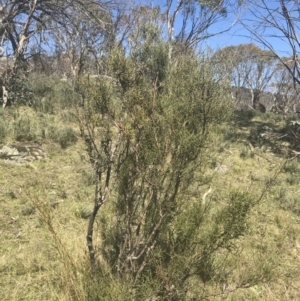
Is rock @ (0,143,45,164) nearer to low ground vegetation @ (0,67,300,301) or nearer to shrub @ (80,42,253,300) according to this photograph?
low ground vegetation @ (0,67,300,301)

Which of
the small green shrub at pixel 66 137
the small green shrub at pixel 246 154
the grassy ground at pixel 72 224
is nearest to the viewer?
the grassy ground at pixel 72 224

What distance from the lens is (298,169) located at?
8133mm

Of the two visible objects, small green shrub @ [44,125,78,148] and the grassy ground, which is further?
small green shrub @ [44,125,78,148]

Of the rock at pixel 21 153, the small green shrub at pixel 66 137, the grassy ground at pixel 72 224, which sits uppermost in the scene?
the small green shrub at pixel 66 137

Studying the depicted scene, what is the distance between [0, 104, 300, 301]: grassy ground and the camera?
9.69 ft

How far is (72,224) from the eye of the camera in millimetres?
4586

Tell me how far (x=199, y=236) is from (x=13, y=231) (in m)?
2.69

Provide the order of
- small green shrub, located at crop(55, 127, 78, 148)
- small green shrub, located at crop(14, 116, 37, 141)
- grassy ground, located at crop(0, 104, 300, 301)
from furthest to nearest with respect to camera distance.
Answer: small green shrub, located at crop(55, 127, 78, 148), small green shrub, located at crop(14, 116, 37, 141), grassy ground, located at crop(0, 104, 300, 301)

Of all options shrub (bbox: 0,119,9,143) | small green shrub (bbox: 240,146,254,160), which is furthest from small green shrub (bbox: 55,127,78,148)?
small green shrub (bbox: 240,146,254,160)

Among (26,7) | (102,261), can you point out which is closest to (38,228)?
(102,261)

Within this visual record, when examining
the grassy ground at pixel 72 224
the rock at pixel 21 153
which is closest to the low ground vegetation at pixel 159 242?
the grassy ground at pixel 72 224

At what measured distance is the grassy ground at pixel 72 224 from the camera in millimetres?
2953

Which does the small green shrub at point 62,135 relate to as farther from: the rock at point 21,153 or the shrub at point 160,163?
the shrub at point 160,163

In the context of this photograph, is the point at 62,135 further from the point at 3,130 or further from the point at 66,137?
the point at 3,130
